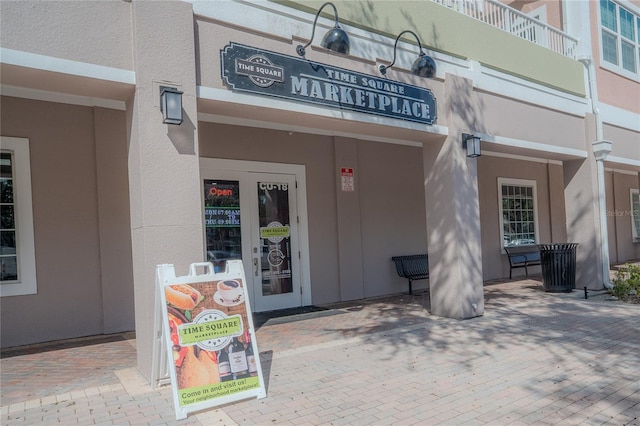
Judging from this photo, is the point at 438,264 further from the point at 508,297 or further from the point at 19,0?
the point at 19,0

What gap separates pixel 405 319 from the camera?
287 inches

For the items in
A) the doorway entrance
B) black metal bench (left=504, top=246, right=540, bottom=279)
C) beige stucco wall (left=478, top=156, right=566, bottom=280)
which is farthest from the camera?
black metal bench (left=504, top=246, right=540, bottom=279)

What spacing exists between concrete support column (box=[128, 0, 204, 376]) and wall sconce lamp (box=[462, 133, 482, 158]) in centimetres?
432

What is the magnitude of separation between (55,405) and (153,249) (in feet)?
5.12

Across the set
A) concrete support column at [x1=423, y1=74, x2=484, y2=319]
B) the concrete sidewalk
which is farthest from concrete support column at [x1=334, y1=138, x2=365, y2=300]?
concrete support column at [x1=423, y1=74, x2=484, y2=319]

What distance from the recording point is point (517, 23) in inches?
367

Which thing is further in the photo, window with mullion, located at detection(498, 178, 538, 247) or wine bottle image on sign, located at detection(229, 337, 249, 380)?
window with mullion, located at detection(498, 178, 538, 247)

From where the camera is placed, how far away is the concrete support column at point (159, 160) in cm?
450

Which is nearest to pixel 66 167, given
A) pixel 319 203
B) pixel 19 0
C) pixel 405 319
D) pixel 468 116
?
pixel 19 0

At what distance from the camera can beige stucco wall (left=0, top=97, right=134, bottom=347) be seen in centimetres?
622

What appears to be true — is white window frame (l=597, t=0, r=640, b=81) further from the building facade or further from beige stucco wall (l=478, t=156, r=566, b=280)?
beige stucco wall (l=478, t=156, r=566, b=280)

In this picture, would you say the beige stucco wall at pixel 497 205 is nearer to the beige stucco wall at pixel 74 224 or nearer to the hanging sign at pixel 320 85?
the hanging sign at pixel 320 85

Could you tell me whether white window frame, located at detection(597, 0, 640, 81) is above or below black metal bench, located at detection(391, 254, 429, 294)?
above

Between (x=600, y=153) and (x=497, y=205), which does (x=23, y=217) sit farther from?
(x=600, y=153)
